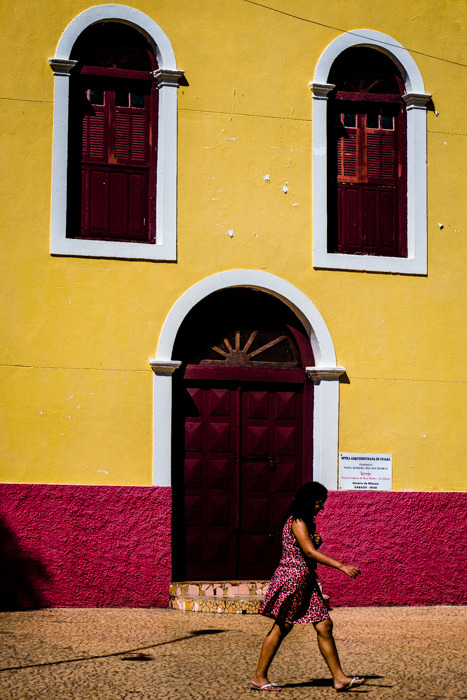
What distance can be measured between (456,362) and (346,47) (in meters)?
3.64

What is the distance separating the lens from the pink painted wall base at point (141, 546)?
10.3 m

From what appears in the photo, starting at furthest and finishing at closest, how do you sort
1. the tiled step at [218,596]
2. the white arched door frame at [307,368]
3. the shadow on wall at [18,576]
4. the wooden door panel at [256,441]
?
the wooden door panel at [256,441]
the white arched door frame at [307,368]
the tiled step at [218,596]
the shadow on wall at [18,576]

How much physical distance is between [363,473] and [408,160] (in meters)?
3.48

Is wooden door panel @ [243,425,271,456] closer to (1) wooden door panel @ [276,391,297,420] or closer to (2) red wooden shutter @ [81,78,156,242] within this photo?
(1) wooden door panel @ [276,391,297,420]

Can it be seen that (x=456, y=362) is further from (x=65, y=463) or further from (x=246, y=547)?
(x=65, y=463)

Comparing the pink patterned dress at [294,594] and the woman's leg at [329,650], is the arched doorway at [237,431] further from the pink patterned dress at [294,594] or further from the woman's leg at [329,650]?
the woman's leg at [329,650]

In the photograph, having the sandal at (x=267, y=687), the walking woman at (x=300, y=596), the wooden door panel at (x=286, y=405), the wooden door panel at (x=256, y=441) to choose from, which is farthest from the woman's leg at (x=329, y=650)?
the wooden door panel at (x=286, y=405)

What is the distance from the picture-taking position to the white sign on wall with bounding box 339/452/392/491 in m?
11.1

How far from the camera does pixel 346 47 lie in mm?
11422

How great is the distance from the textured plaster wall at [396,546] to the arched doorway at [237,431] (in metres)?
0.64

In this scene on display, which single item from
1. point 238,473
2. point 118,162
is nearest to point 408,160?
point 118,162

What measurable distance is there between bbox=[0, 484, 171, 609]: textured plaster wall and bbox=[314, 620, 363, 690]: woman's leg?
359 cm

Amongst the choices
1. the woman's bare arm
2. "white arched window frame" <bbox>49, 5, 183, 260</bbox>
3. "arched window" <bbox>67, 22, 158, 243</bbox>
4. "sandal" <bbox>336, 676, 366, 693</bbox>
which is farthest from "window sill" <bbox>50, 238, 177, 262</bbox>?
"sandal" <bbox>336, 676, 366, 693</bbox>

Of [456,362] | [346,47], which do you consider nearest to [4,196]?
[346,47]
